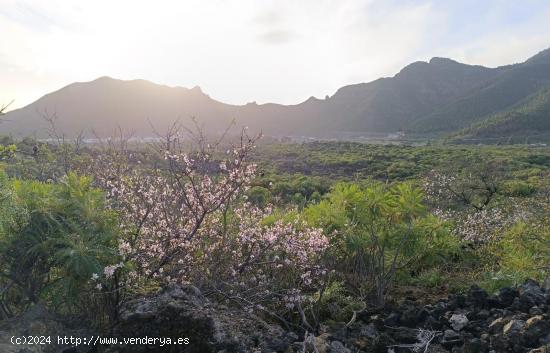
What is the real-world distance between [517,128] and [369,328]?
87795mm

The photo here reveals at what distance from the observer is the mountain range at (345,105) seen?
4879 inches

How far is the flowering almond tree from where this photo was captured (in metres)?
5.23

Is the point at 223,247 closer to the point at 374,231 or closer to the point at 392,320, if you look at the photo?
the point at 392,320

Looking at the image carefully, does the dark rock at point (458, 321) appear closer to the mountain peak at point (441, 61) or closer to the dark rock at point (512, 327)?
the dark rock at point (512, 327)

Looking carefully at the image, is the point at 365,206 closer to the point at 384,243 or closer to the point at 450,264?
the point at 384,243

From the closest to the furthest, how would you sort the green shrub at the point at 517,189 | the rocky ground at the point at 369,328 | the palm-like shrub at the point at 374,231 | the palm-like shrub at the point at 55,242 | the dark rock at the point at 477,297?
the rocky ground at the point at 369,328, the palm-like shrub at the point at 55,242, the dark rock at the point at 477,297, the palm-like shrub at the point at 374,231, the green shrub at the point at 517,189

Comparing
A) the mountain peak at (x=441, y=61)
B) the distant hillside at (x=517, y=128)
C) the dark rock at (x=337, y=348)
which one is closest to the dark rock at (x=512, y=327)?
the dark rock at (x=337, y=348)

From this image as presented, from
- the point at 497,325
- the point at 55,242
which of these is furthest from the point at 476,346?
the point at 55,242

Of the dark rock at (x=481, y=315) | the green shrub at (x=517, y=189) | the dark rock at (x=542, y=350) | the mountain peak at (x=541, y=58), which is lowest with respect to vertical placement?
the green shrub at (x=517, y=189)

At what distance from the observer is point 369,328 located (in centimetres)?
509

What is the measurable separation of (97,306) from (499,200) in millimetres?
15358

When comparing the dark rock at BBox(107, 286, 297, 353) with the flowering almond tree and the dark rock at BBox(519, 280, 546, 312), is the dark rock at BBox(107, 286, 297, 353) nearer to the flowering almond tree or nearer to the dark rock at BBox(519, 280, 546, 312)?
the flowering almond tree

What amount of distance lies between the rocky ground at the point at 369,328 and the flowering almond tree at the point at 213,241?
0.56m

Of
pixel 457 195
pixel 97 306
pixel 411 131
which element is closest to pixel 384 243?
pixel 97 306
